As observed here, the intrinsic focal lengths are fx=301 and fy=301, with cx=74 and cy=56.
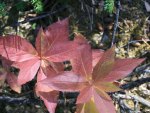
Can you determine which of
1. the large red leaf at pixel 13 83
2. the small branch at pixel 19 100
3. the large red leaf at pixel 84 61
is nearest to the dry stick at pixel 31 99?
the small branch at pixel 19 100

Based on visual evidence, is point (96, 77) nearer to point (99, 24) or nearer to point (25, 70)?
point (25, 70)

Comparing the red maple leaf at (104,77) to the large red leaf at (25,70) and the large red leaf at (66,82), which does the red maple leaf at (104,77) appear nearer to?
the large red leaf at (66,82)

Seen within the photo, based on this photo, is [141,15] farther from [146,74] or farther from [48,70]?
[48,70]

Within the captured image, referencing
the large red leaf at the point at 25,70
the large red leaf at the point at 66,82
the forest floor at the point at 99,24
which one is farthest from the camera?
the forest floor at the point at 99,24

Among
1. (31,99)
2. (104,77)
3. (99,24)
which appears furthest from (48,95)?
(99,24)

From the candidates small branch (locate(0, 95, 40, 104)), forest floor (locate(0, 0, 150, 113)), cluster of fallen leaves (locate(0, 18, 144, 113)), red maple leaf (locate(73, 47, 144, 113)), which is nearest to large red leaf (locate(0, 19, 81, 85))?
cluster of fallen leaves (locate(0, 18, 144, 113))

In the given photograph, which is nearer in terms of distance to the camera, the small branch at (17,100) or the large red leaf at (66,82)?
the large red leaf at (66,82)

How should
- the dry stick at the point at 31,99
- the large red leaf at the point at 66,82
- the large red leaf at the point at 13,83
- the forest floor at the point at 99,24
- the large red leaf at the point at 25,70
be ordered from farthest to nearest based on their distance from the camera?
1. the forest floor at the point at 99,24
2. the dry stick at the point at 31,99
3. the large red leaf at the point at 13,83
4. the large red leaf at the point at 25,70
5. the large red leaf at the point at 66,82

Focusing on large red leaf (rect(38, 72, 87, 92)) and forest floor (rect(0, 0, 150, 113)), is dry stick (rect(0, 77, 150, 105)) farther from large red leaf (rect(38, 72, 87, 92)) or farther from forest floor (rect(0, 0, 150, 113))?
large red leaf (rect(38, 72, 87, 92))

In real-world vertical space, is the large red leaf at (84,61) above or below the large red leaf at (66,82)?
above
